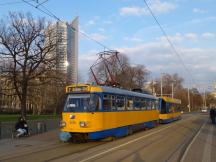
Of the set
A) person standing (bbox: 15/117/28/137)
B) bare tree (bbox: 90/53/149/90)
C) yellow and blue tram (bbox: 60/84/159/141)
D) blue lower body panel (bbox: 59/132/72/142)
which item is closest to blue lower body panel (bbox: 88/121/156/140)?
yellow and blue tram (bbox: 60/84/159/141)

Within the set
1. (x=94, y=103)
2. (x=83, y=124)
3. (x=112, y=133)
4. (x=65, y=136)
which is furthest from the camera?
(x=112, y=133)

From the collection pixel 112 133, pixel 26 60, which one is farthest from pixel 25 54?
pixel 112 133

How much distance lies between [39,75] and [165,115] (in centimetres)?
1463

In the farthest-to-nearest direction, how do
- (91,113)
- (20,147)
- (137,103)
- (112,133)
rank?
(137,103), (112,133), (91,113), (20,147)

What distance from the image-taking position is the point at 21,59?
4028 cm

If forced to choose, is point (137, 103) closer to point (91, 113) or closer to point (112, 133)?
point (112, 133)

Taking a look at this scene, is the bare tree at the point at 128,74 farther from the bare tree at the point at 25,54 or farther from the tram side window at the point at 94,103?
the tram side window at the point at 94,103

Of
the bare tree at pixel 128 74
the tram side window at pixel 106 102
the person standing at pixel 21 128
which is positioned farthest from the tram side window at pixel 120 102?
the bare tree at pixel 128 74

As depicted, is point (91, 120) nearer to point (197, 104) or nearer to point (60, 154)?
point (60, 154)

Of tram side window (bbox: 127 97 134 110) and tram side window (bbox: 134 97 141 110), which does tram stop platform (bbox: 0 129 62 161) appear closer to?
tram side window (bbox: 127 97 134 110)

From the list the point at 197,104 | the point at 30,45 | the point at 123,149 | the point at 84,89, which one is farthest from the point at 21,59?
the point at 197,104

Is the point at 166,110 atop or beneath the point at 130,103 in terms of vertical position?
beneath

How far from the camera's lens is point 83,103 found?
17203 mm

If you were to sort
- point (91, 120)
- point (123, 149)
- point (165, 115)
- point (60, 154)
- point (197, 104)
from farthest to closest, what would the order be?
point (197, 104) < point (165, 115) < point (91, 120) < point (123, 149) < point (60, 154)
